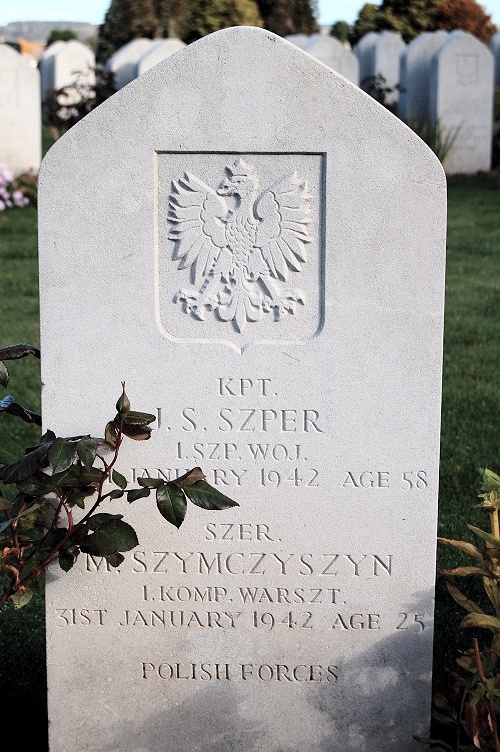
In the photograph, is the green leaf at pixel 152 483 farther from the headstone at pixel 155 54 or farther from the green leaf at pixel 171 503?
the headstone at pixel 155 54

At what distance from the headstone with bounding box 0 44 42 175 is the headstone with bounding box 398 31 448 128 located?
16.7 ft

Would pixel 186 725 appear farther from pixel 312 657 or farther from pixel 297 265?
pixel 297 265

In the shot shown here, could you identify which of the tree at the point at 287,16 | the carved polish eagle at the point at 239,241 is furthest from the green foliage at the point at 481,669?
the tree at the point at 287,16

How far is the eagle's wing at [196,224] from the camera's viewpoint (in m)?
2.63

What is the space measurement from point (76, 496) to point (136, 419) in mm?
266

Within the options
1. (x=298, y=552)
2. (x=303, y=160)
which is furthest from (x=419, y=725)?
(x=303, y=160)

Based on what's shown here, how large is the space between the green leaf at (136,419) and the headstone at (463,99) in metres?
10.9

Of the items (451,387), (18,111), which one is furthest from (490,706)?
(18,111)

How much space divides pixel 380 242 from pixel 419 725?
1.37m

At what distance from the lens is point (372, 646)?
9.38 ft

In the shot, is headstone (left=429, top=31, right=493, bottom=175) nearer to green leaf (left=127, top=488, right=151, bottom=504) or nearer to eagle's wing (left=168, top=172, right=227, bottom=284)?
eagle's wing (left=168, top=172, right=227, bottom=284)

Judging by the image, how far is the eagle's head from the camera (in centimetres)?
262

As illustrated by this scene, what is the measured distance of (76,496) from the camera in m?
2.59

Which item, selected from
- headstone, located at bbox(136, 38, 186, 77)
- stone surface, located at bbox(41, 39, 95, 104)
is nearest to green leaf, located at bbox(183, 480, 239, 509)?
headstone, located at bbox(136, 38, 186, 77)
